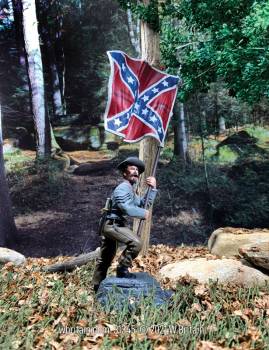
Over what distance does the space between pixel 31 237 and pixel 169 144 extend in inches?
172

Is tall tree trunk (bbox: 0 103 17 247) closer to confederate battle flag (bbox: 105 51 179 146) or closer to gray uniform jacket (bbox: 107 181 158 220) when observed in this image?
confederate battle flag (bbox: 105 51 179 146)

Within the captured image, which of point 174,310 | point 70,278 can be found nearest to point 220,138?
point 70,278

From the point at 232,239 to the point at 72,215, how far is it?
3.77m

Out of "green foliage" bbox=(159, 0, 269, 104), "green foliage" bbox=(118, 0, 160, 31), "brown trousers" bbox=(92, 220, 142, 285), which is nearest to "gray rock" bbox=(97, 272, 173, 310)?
"brown trousers" bbox=(92, 220, 142, 285)

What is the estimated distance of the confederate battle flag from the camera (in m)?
5.34

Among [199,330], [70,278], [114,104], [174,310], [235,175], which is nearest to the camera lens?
[199,330]

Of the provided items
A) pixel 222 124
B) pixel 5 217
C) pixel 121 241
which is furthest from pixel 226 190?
pixel 121 241

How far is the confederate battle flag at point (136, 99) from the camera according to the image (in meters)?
5.34

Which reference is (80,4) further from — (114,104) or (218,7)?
(114,104)

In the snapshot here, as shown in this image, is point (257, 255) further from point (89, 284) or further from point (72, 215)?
point (72, 215)

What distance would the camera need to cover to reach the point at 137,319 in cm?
416

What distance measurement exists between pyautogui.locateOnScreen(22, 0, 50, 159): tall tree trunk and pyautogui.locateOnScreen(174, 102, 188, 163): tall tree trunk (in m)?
3.37

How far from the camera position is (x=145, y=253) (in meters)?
7.96

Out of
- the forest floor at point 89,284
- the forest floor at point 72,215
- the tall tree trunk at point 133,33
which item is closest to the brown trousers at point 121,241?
the forest floor at point 89,284
